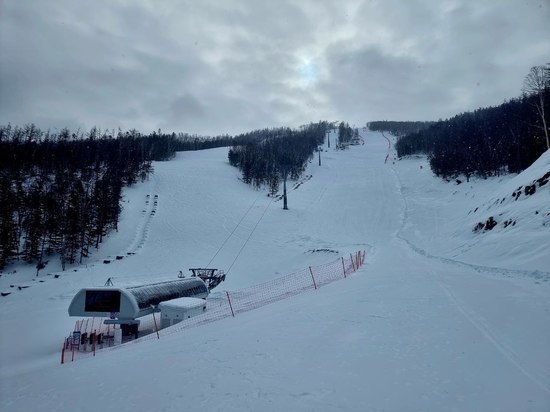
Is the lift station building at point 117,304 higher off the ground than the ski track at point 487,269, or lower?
lower

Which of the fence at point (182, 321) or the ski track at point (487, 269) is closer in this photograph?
the ski track at point (487, 269)

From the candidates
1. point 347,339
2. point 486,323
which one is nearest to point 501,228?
point 486,323

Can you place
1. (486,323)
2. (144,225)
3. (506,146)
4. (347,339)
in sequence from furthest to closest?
(506,146) < (144,225) < (486,323) < (347,339)

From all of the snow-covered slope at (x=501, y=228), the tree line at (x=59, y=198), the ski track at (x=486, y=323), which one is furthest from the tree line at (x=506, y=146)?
the tree line at (x=59, y=198)

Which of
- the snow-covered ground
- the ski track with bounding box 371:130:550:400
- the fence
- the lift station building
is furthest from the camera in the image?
the lift station building

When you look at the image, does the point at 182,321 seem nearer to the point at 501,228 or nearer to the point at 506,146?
the point at 501,228

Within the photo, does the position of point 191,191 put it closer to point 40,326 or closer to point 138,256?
point 138,256

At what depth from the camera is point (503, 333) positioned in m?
9.53

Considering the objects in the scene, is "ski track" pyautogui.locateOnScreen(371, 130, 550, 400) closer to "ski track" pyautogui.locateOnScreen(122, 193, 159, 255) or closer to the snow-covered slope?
the snow-covered slope

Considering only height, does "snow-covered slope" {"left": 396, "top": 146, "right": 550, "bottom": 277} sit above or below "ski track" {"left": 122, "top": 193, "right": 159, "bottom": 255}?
above

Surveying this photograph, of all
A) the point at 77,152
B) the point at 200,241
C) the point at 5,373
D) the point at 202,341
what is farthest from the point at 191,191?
the point at 202,341

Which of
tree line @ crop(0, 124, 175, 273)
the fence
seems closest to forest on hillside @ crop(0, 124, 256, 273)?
tree line @ crop(0, 124, 175, 273)

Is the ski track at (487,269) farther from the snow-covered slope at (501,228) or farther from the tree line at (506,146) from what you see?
the tree line at (506,146)

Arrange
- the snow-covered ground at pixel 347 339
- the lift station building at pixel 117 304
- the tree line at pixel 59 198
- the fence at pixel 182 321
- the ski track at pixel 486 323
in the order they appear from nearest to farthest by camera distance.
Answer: the ski track at pixel 486 323
the snow-covered ground at pixel 347 339
the fence at pixel 182 321
the lift station building at pixel 117 304
the tree line at pixel 59 198
